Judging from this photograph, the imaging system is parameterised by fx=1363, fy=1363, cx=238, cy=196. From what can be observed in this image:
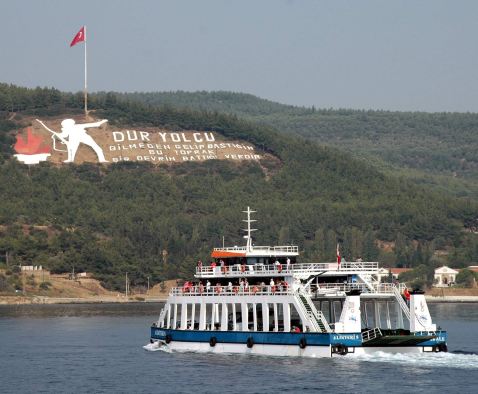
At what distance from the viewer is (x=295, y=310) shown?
7800cm

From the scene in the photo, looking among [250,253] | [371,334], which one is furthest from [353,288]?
[250,253]

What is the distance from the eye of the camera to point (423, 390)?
66875 mm

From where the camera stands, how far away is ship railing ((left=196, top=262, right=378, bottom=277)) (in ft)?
254

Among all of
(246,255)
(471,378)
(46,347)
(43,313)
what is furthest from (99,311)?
(471,378)

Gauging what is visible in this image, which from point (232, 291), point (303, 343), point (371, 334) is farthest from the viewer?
point (232, 291)

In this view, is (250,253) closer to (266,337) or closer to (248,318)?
(248,318)

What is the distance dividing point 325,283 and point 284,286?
7.77 feet

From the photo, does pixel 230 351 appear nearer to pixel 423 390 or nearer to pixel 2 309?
pixel 423 390

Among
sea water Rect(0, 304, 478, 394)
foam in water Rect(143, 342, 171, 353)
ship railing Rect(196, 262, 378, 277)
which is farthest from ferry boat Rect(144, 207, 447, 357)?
sea water Rect(0, 304, 478, 394)

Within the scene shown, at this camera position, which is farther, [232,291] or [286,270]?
[232,291]

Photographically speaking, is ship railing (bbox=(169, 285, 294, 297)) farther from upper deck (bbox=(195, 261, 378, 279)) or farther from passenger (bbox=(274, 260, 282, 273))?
passenger (bbox=(274, 260, 282, 273))

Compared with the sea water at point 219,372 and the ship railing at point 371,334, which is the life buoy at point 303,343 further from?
the ship railing at point 371,334

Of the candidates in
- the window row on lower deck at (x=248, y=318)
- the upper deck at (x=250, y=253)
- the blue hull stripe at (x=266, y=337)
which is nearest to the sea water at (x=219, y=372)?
the blue hull stripe at (x=266, y=337)

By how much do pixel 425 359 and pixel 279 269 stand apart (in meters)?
10.3
